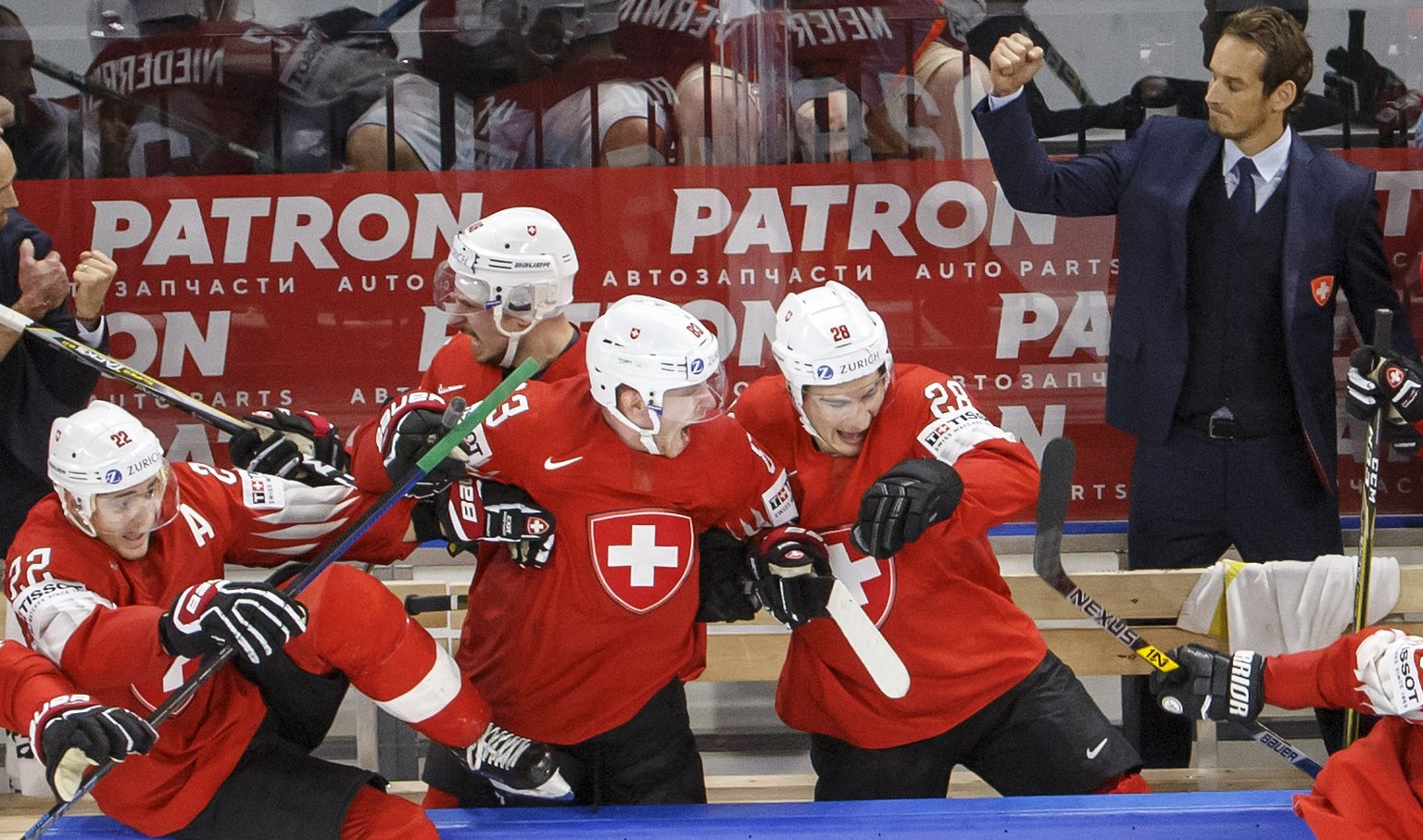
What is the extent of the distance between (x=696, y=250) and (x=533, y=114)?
1.55 feet

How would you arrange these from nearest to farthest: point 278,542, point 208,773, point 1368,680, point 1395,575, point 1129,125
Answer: point 1368,680 → point 208,773 → point 278,542 → point 1395,575 → point 1129,125

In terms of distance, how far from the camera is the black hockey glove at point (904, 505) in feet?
7.28

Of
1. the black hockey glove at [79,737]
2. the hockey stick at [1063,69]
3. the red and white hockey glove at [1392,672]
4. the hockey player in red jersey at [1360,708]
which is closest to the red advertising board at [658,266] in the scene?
the hockey stick at [1063,69]

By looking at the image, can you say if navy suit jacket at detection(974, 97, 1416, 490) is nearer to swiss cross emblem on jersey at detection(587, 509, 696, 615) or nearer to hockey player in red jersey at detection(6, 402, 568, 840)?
swiss cross emblem on jersey at detection(587, 509, 696, 615)

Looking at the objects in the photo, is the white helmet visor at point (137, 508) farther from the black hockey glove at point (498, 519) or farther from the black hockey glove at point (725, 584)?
the black hockey glove at point (725, 584)

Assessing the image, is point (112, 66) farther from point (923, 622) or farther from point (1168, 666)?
point (1168, 666)

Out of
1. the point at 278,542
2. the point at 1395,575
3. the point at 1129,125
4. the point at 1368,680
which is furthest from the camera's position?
the point at 1129,125

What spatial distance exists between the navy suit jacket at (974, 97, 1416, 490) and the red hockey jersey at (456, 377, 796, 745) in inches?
41.6

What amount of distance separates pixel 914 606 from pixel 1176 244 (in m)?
1.09

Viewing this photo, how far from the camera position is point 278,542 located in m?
2.62

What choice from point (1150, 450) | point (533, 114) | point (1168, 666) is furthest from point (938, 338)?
point (1168, 666)

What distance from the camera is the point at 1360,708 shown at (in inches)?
87.9

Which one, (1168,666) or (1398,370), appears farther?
(1398,370)

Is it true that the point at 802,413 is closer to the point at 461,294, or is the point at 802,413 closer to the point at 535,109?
the point at 461,294
